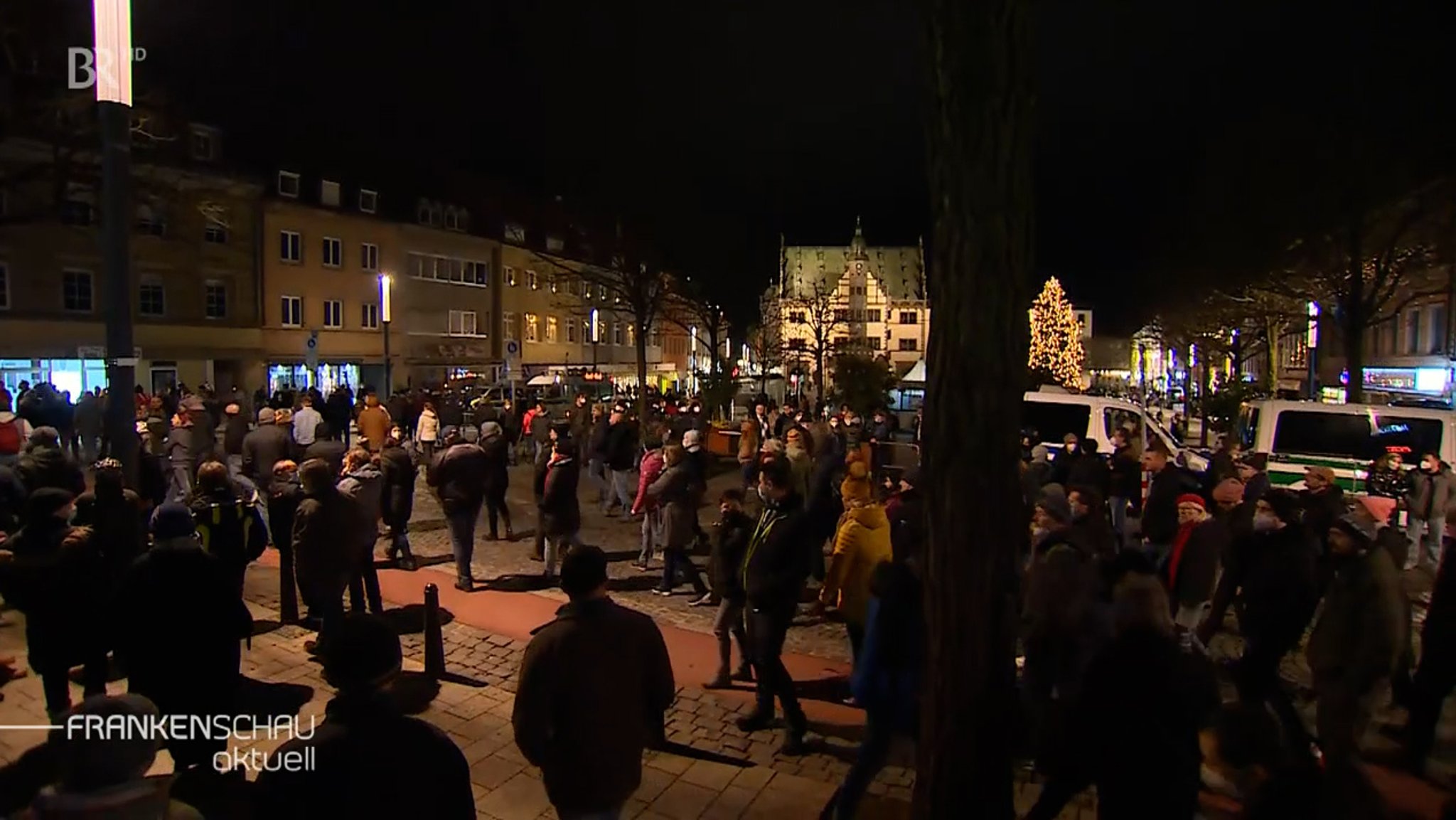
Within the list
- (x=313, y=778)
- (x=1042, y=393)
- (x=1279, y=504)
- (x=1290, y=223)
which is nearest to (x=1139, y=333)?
(x=1290, y=223)

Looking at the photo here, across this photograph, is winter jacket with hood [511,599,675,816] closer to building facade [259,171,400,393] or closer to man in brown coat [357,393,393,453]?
man in brown coat [357,393,393,453]

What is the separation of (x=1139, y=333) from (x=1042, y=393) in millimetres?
62881

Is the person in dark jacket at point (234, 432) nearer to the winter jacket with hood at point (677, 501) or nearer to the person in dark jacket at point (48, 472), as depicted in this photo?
→ the person in dark jacket at point (48, 472)

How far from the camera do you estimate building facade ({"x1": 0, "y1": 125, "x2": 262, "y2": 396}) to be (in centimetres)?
3066

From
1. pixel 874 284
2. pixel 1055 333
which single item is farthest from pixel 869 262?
pixel 1055 333

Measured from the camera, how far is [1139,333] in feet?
238

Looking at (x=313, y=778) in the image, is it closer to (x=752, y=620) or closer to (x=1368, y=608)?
(x=752, y=620)

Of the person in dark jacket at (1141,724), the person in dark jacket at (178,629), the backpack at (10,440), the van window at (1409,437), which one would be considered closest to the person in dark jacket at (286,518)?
the person in dark jacket at (178,629)

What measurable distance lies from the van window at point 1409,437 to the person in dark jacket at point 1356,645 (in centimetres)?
953

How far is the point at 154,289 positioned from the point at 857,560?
3922cm

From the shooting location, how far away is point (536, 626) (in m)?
8.48

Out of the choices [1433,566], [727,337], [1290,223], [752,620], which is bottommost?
[1433,566]

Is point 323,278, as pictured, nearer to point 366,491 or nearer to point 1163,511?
point 366,491

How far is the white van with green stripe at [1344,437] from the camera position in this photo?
12891mm
